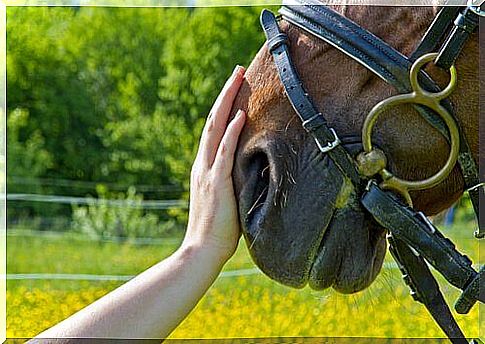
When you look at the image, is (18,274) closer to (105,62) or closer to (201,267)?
(201,267)

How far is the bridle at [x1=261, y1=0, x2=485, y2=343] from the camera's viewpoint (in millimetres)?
1309

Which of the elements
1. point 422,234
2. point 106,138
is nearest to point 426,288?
point 422,234

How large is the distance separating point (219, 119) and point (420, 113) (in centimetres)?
28

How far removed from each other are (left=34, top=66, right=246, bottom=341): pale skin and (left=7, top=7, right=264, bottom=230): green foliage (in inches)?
229

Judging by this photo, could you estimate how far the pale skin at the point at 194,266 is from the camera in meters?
1.39

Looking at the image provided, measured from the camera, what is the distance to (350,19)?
1366mm

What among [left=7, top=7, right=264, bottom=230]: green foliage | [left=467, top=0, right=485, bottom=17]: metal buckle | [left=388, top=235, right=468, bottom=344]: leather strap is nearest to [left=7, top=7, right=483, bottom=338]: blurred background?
[left=7, top=7, right=264, bottom=230]: green foliage

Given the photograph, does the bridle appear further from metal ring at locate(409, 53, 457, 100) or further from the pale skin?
the pale skin

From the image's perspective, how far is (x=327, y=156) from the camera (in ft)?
4.41

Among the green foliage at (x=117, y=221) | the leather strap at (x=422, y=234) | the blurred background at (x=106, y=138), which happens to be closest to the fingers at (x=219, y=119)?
the leather strap at (x=422, y=234)

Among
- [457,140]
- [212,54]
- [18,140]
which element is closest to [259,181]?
[457,140]

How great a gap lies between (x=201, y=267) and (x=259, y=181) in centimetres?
16

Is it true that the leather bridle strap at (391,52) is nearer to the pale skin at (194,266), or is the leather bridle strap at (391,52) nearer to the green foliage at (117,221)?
the pale skin at (194,266)

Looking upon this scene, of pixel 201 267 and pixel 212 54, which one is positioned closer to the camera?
pixel 201 267
